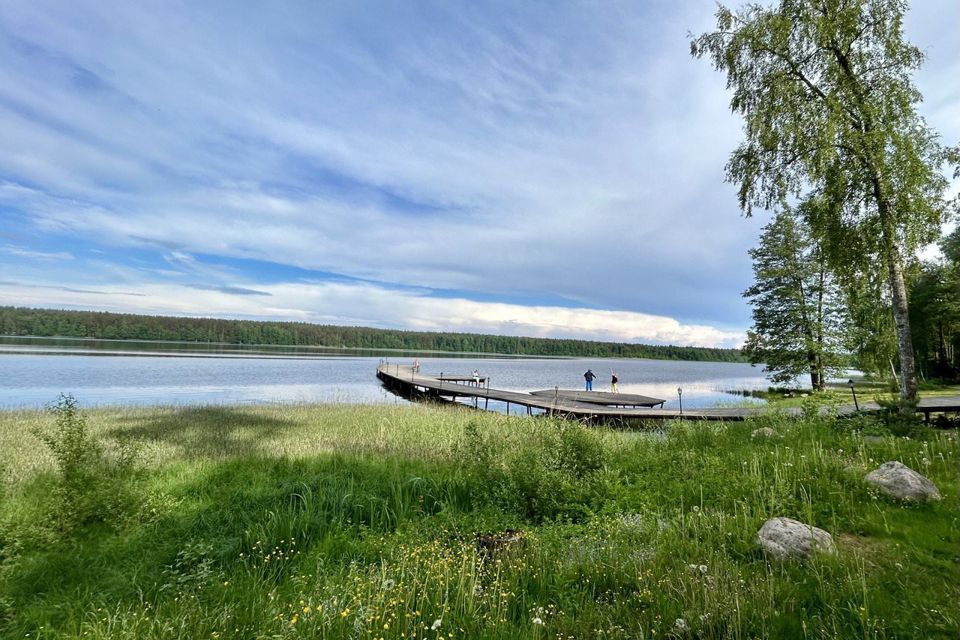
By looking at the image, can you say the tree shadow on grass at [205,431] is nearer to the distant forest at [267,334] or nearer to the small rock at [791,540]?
the small rock at [791,540]

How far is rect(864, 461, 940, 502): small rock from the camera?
560 cm

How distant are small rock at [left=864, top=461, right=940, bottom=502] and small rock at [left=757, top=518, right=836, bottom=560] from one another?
2149mm

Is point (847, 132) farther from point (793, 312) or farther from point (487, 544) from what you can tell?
point (793, 312)

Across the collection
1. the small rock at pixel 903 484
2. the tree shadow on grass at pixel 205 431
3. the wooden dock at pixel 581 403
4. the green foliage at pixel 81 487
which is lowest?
the tree shadow on grass at pixel 205 431

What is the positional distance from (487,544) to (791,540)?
339cm

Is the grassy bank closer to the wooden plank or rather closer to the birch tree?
the birch tree

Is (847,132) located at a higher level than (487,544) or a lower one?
higher

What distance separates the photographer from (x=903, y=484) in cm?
577

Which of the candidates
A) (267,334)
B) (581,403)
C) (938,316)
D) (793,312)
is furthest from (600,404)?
(267,334)

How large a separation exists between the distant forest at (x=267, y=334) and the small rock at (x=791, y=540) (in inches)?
4760

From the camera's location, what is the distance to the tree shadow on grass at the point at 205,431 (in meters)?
12.1

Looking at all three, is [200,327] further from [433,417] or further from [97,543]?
[97,543]

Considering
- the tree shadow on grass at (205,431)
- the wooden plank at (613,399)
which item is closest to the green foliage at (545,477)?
the tree shadow on grass at (205,431)

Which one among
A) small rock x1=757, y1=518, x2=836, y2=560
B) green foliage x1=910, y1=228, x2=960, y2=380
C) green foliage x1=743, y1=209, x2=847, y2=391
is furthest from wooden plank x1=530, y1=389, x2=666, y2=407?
green foliage x1=910, y1=228, x2=960, y2=380
